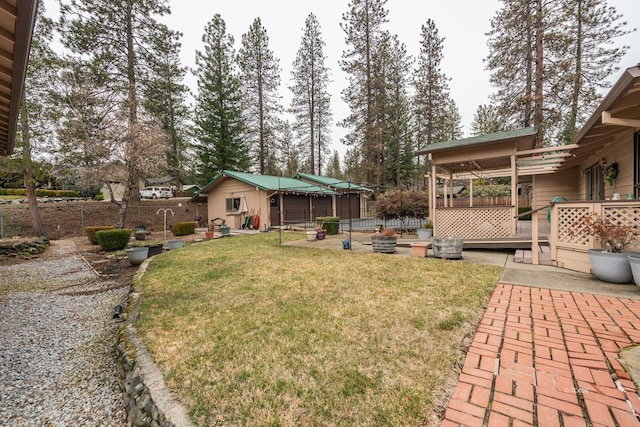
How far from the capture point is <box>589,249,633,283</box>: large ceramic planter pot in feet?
12.5

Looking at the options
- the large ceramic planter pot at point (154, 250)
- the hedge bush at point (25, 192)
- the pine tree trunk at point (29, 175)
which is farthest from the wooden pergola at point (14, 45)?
the hedge bush at point (25, 192)

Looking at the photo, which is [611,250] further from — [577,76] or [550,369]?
[577,76]

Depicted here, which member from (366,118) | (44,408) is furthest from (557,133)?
(44,408)

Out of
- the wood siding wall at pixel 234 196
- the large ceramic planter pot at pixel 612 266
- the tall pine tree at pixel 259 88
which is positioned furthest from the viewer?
the tall pine tree at pixel 259 88

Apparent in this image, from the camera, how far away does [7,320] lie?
4129 millimetres

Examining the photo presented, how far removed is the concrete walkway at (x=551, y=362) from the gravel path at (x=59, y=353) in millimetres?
2763

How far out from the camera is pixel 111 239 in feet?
33.1

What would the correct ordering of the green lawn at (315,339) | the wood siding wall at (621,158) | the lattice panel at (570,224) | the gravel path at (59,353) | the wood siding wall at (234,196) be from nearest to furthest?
the green lawn at (315,339) < the gravel path at (59,353) < the lattice panel at (570,224) < the wood siding wall at (621,158) < the wood siding wall at (234,196)

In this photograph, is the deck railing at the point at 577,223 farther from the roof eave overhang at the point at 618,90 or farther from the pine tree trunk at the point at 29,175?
the pine tree trunk at the point at 29,175

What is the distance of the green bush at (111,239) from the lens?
10.0 m

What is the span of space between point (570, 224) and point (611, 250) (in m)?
0.81

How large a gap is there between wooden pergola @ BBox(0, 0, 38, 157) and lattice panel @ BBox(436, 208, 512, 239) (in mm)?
8228

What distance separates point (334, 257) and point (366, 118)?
1861cm

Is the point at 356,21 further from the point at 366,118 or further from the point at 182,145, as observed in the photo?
the point at 182,145
